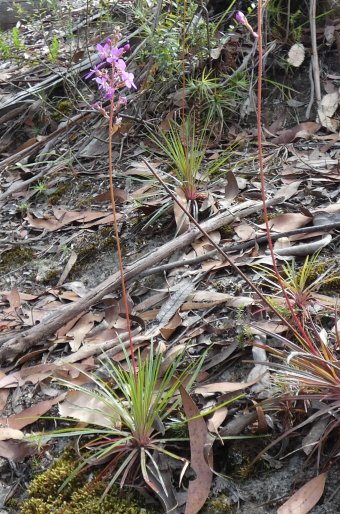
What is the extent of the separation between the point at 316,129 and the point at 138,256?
1453 millimetres

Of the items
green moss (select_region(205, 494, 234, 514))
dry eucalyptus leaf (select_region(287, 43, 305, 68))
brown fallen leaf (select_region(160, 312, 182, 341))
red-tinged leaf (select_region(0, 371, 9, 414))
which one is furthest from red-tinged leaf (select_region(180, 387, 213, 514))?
dry eucalyptus leaf (select_region(287, 43, 305, 68))

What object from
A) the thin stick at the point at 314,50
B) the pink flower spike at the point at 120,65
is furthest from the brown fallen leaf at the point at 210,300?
the thin stick at the point at 314,50

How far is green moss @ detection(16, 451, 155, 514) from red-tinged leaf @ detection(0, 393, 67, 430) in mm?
248

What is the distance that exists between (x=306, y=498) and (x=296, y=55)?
9.93 ft

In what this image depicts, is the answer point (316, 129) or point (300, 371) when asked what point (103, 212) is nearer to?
point (316, 129)

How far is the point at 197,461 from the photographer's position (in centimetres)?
181

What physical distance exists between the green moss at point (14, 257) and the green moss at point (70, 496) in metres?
1.49

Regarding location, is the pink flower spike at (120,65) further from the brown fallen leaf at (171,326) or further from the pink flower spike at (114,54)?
the brown fallen leaf at (171,326)

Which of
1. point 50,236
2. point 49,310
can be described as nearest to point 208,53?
point 50,236

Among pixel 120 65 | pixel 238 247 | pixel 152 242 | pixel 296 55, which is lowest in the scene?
pixel 152 242

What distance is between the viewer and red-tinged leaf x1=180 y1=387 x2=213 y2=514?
1747 millimetres

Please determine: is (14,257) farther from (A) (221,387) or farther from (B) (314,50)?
(B) (314,50)

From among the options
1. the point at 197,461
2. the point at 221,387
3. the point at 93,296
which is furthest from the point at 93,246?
the point at 197,461

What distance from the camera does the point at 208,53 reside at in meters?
3.98
